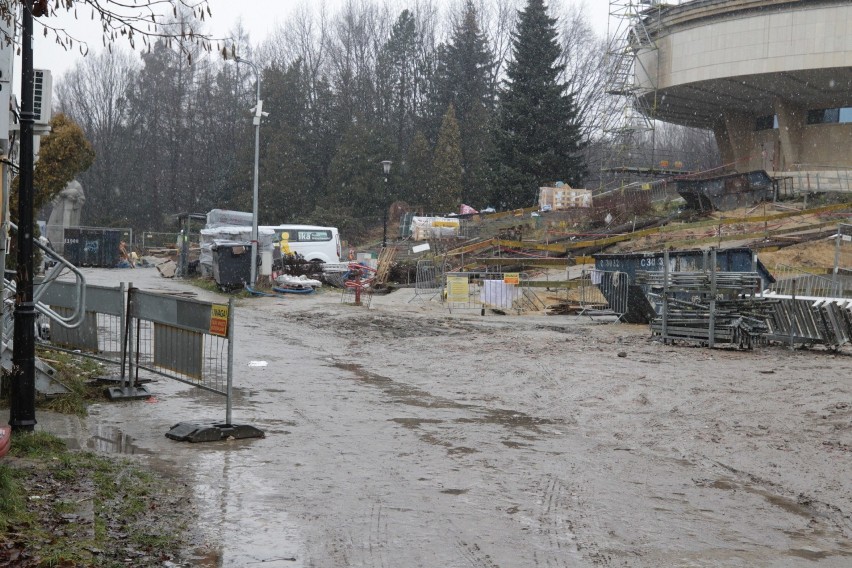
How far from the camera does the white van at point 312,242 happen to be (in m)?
39.5

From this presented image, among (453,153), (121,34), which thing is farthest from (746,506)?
(453,153)

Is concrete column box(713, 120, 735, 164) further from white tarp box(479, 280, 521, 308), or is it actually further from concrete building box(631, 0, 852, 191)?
white tarp box(479, 280, 521, 308)

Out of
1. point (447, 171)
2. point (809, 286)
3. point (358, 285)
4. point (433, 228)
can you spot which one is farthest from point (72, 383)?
point (447, 171)

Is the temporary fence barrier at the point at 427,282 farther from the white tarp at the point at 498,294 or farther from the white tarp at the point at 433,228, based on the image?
the white tarp at the point at 433,228

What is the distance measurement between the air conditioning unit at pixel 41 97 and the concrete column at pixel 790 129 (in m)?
45.1

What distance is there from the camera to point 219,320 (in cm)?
855

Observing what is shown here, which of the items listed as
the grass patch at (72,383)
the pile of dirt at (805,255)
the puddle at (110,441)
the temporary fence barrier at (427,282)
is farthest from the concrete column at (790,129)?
the puddle at (110,441)

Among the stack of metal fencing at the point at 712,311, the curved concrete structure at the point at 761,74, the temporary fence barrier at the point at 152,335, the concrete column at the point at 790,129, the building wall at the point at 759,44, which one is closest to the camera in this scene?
the temporary fence barrier at the point at 152,335

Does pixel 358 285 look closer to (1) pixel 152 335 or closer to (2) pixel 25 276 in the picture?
(1) pixel 152 335

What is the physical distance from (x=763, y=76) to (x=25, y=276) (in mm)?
41356

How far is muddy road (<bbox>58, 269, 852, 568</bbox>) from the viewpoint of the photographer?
5512 mm

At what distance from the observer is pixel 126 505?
5934mm

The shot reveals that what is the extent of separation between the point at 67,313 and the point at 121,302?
1.70 m

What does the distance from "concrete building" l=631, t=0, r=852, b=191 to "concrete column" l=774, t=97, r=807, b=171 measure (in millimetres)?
53
